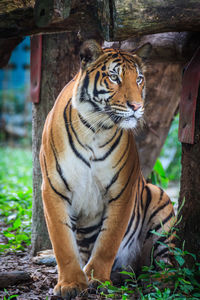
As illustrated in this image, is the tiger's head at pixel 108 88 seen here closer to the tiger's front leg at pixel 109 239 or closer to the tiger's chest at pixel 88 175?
the tiger's chest at pixel 88 175

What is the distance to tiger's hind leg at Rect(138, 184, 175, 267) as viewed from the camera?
336 centimetres

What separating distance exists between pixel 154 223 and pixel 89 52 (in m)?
1.49

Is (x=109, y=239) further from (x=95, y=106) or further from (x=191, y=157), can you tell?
(x=95, y=106)

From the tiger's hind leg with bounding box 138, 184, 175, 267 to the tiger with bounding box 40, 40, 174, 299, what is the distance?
1.24ft

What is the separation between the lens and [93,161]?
2.93 meters

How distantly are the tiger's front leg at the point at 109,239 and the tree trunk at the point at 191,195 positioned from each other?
0.41 metres

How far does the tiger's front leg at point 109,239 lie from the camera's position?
293 centimetres

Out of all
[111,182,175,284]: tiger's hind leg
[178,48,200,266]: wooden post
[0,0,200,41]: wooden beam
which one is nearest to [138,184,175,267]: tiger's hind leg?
[111,182,175,284]: tiger's hind leg

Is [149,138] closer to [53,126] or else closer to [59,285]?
[53,126]

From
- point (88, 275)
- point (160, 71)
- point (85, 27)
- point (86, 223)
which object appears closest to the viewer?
point (85, 27)

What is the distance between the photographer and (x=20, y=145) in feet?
53.5

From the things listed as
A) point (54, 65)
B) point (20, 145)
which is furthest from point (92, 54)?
point (20, 145)

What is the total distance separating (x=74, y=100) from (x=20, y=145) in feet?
44.9

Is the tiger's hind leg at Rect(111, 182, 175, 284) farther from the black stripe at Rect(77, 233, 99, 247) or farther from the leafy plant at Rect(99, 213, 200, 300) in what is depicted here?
the leafy plant at Rect(99, 213, 200, 300)
